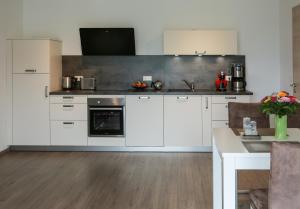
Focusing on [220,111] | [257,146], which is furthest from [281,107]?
[220,111]

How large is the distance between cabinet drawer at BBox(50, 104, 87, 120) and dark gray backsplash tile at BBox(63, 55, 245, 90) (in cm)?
74

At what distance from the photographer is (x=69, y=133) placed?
6371 millimetres

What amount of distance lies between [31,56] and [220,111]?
9.86 feet

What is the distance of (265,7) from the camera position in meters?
6.68

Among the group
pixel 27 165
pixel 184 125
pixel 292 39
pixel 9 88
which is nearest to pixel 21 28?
pixel 9 88

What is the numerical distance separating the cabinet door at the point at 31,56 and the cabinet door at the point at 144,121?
141 centimetres

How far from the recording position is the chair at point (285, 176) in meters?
2.02

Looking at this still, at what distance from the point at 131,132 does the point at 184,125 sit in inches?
32.1

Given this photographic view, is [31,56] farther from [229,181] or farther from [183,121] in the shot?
[229,181]

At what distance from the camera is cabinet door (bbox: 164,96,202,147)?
6246 millimetres

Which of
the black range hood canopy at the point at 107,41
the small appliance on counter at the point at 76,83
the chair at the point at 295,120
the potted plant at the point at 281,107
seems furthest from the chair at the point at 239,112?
the small appliance on counter at the point at 76,83

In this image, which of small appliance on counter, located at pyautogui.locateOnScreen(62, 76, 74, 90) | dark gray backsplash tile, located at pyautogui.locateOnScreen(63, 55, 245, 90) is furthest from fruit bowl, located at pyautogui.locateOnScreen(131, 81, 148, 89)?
small appliance on counter, located at pyautogui.locateOnScreen(62, 76, 74, 90)

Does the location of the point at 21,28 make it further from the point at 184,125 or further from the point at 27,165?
the point at 184,125

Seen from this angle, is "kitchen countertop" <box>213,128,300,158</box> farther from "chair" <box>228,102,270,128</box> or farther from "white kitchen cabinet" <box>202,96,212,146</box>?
"white kitchen cabinet" <box>202,96,212,146</box>
